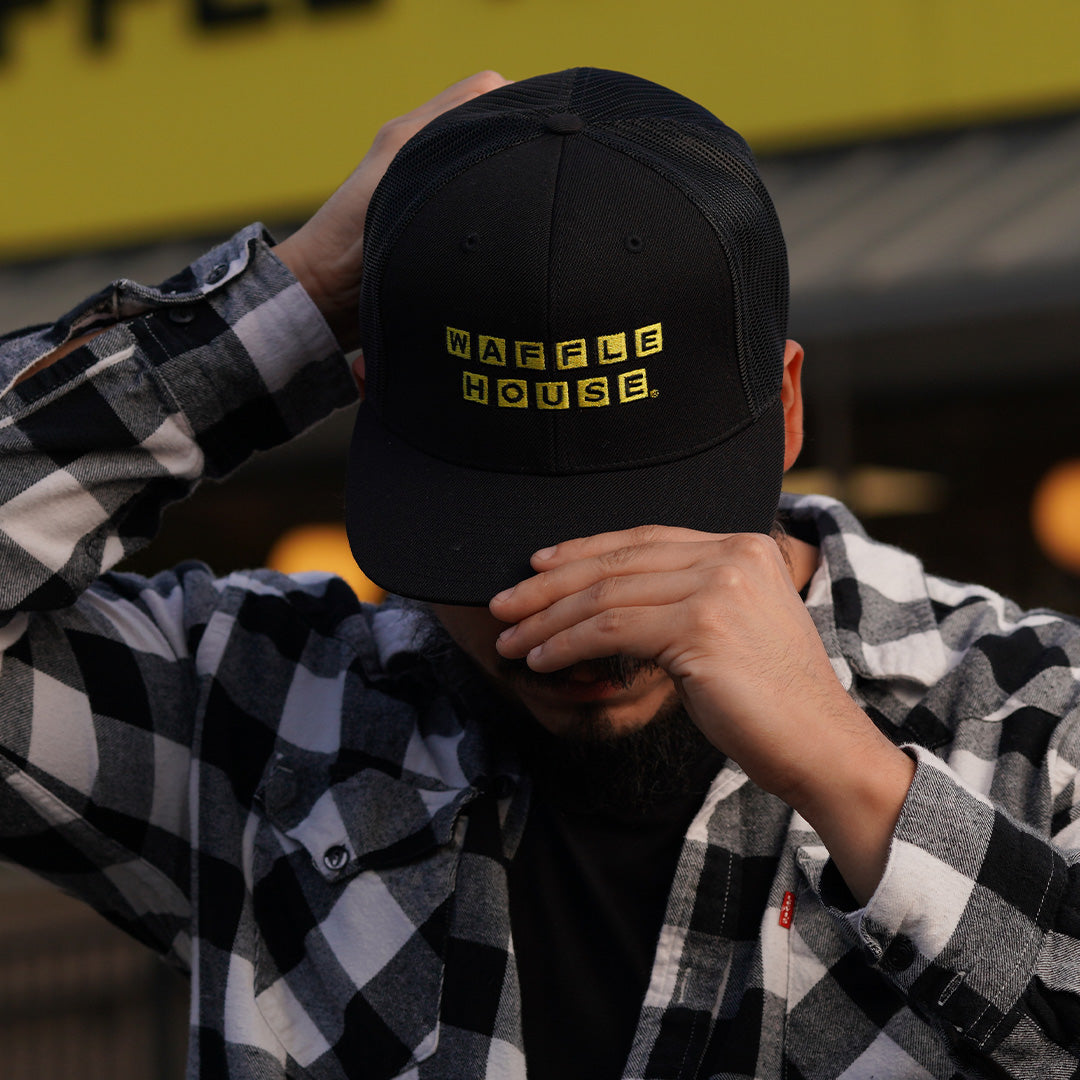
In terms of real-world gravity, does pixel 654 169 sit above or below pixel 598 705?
above

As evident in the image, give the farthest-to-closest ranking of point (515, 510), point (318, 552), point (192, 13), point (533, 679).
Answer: point (318, 552) → point (192, 13) → point (533, 679) → point (515, 510)

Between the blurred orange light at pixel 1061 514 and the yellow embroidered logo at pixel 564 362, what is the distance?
19.1ft

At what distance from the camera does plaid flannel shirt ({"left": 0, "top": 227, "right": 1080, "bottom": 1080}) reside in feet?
5.41

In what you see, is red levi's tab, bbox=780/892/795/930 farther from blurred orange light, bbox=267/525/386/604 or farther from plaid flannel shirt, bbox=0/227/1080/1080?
blurred orange light, bbox=267/525/386/604

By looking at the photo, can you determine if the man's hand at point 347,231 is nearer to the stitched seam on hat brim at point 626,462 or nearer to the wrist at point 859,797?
the stitched seam on hat brim at point 626,462

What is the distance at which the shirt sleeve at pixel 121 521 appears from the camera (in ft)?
6.03

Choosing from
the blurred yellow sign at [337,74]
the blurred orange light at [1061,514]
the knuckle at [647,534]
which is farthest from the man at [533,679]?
the blurred orange light at [1061,514]

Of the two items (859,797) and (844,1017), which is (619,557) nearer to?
(859,797)

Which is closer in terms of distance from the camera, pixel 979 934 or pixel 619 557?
pixel 979 934

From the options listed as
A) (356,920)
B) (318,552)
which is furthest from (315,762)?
(318,552)

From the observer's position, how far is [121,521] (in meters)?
1.96

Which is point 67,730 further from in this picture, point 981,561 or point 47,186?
point 981,561

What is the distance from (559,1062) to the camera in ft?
5.58

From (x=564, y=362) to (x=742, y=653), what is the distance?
402 millimetres
